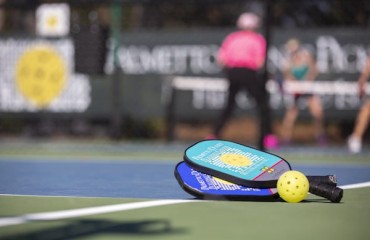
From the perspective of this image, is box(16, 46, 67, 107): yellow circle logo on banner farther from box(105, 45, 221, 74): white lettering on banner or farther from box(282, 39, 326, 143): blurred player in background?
box(282, 39, 326, 143): blurred player in background

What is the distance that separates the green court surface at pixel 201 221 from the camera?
4.13 m

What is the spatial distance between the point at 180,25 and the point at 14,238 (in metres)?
14.1

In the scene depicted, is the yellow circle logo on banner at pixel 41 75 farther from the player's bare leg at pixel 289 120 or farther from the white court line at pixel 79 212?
the white court line at pixel 79 212

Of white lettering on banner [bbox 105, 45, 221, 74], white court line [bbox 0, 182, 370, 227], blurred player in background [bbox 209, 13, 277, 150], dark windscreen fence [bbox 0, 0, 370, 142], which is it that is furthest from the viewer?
white lettering on banner [bbox 105, 45, 221, 74]

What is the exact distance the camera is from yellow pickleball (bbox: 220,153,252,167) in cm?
600

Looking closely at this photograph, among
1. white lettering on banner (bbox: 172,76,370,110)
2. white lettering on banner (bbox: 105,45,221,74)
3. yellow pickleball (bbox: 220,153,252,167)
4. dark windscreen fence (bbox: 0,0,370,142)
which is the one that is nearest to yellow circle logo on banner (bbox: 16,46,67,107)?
dark windscreen fence (bbox: 0,0,370,142)

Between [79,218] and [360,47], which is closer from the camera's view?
[79,218]

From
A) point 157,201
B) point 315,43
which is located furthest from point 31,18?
point 157,201

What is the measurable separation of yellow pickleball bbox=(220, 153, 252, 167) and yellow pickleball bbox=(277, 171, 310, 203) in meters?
0.37

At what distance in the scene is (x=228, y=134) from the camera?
58.0 ft

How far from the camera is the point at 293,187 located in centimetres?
562

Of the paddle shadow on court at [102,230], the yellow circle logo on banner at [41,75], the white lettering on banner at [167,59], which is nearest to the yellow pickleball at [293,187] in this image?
the paddle shadow on court at [102,230]

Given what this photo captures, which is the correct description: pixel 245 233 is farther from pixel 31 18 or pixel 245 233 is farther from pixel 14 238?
pixel 31 18

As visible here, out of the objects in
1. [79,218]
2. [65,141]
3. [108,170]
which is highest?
[79,218]
